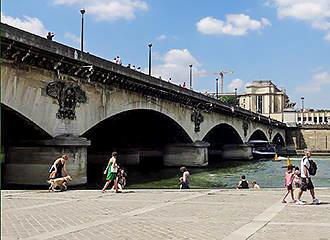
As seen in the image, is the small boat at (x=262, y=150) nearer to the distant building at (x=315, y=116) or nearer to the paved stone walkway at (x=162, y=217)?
the distant building at (x=315, y=116)

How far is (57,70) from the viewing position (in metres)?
30.2

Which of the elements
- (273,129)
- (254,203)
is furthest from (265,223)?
(273,129)

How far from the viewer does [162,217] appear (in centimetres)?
1368

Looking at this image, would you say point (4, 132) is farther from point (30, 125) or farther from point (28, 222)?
point (28, 222)

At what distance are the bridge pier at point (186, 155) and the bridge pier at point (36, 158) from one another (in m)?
28.7

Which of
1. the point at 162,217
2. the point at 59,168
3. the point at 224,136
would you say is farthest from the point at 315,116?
the point at 162,217

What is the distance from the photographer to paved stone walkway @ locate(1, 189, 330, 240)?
10992mm

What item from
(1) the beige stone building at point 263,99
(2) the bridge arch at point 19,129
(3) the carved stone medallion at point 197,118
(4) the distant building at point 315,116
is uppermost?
(1) the beige stone building at point 263,99

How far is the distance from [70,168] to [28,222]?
18.4 meters

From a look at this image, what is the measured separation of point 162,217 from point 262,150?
86.7 m

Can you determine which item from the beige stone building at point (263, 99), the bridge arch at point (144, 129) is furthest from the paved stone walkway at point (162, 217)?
the beige stone building at point (263, 99)

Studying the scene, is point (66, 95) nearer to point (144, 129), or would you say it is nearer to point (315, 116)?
point (144, 129)

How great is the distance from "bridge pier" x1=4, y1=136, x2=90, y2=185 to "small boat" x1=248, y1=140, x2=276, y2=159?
Result: 64.1 metres

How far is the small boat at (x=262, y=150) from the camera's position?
95.2 m
